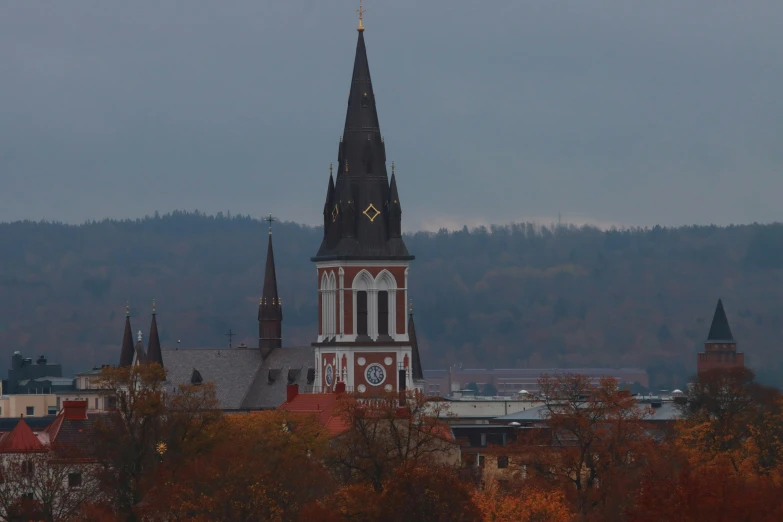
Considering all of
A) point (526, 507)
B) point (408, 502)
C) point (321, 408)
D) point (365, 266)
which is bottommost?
A: point (526, 507)

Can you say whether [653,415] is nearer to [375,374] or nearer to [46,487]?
[375,374]

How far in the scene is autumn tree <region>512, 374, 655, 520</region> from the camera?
82.0 metres

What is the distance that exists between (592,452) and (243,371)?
52039 millimetres

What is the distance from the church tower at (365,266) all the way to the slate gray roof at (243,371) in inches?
251

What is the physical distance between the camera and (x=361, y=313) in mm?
126500

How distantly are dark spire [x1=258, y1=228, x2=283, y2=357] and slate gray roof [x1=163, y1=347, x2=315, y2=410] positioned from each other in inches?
35.9

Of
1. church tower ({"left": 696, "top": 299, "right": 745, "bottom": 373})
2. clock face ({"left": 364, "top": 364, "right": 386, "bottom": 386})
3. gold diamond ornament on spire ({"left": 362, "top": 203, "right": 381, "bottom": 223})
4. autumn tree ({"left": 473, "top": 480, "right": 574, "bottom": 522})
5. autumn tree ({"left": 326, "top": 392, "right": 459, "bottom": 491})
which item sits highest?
gold diamond ornament on spire ({"left": 362, "top": 203, "right": 381, "bottom": 223})

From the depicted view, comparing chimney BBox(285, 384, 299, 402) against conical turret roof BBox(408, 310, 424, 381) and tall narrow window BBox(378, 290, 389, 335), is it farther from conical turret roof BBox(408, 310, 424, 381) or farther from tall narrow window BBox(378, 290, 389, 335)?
conical turret roof BBox(408, 310, 424, 381)

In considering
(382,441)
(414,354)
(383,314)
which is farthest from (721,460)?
(414,354)

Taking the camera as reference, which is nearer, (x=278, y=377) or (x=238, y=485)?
(x=238, y=485)

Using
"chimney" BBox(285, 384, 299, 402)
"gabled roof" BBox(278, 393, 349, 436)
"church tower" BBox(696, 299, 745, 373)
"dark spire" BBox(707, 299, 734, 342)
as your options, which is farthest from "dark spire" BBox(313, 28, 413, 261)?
"dark spire" BBox(707, 299, 734, 342)

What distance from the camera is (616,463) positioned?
8606 centimetres

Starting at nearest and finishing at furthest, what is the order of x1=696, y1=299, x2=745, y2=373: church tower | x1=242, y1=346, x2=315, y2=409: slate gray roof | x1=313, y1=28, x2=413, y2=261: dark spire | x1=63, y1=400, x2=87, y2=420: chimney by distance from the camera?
x1=63, y1=400, x2=87, y2=420: chimney → x1=313, y1=28, x2=413, y2=261: dark spire → x1=242, y1=346, x2=315, y2=409: slate gray roof → x1=696, y1=299, x2=745, y2=373: church tower

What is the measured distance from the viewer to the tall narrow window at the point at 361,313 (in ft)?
415
